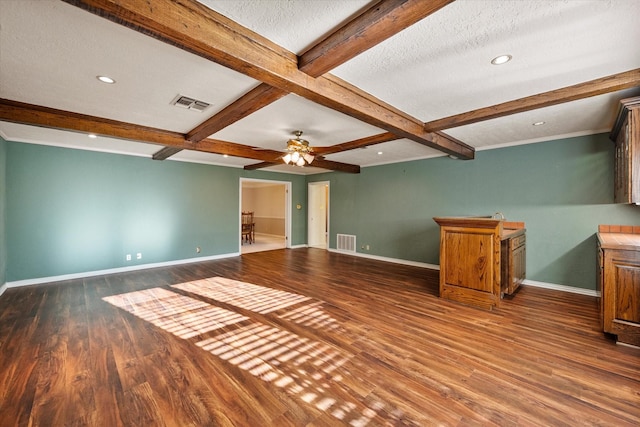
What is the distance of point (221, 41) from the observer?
5.40ft

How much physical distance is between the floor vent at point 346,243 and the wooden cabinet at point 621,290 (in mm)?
5128

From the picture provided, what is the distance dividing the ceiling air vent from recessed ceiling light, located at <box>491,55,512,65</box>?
9.13 ft

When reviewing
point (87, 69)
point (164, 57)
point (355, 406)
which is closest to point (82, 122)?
point (87, 69)

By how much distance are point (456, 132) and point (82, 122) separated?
5.15 meters

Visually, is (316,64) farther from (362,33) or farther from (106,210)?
(106,210)

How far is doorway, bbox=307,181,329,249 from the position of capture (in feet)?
28.7

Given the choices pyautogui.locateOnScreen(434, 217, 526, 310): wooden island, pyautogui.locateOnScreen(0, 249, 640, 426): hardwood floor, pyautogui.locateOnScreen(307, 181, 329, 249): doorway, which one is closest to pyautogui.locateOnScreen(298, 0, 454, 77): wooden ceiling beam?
pyautogui.locateOnScreen(0, 249, 640, 426): hardwood floor

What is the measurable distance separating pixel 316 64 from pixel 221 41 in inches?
26.8

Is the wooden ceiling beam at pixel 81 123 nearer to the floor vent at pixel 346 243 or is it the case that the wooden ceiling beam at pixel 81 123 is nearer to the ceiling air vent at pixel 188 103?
the ceiling air vent at pixel 188 103

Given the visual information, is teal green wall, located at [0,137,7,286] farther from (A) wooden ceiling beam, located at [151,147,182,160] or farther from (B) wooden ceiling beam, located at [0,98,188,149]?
(A) wooden ceiling beam, located at [151,147,182,160]

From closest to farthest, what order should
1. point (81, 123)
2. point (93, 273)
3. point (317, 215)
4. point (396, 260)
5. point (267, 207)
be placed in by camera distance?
point (81, 123) < point (93, 273) < point (396, 260) < point (317, 215) < point (267, 207)

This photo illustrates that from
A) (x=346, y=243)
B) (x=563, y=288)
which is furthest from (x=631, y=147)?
(x=346, y=243)

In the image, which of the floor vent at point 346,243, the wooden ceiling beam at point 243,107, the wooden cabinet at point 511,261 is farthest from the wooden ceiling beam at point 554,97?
the floor vent at point 346,243

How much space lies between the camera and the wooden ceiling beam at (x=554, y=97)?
2299mm
